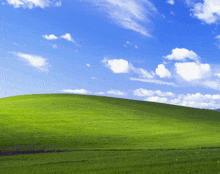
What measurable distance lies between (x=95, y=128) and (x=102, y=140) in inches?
220

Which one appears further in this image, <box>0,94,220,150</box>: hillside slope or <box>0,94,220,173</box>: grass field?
<box>0,94,220,150</box>: hillside slope

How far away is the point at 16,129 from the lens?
3041 cm

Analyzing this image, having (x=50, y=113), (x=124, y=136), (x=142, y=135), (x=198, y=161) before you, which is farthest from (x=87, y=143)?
(x=50, y=113)

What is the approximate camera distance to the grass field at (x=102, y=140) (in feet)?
50.5

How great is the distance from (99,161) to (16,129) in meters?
17.6

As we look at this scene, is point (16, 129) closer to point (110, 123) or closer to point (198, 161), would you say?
point (110, 123)

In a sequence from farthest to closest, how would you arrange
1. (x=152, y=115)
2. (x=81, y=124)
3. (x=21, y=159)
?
(x=152, y=115) → (x=81, y=124) → (x=21, y=159)

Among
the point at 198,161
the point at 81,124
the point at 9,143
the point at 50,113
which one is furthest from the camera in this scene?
the point at 50,113

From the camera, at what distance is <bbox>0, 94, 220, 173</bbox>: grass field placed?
50.5 ft

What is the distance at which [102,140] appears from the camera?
2758cm

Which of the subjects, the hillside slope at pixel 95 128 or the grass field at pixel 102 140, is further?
the hillside slope at pixel 95 128

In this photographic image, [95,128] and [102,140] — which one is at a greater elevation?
[95,128]

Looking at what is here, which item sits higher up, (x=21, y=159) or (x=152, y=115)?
(x=152, y=115)

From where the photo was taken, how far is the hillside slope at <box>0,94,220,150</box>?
26.2 meters
